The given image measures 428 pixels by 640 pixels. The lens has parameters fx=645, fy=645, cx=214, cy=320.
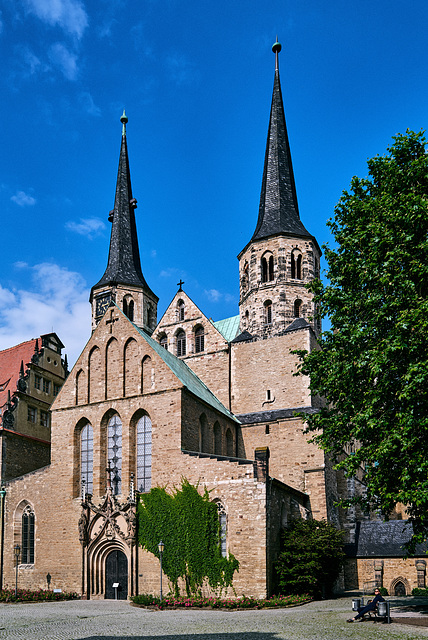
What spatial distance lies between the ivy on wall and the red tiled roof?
12813 millimetres

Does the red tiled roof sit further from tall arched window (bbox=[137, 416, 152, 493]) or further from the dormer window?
the dormer window

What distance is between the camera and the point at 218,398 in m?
37.9

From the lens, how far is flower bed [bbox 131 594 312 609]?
23.6m

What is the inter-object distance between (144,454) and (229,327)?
1460 cm

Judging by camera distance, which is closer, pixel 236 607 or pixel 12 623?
pixel 12 623

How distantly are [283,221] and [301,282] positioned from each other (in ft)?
14.1

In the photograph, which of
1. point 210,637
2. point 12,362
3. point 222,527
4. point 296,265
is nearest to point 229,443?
point 222,527

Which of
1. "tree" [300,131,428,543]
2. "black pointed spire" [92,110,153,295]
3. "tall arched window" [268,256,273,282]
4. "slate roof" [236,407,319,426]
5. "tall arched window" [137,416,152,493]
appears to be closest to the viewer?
"tree" [300,131,428,543]

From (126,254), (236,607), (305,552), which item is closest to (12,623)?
(236,607)

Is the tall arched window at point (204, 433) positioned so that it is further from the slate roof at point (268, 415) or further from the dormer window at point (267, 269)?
the dormer window at point (267, 269)

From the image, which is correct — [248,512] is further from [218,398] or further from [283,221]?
[283,221]

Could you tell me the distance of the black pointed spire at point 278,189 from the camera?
1599 inches

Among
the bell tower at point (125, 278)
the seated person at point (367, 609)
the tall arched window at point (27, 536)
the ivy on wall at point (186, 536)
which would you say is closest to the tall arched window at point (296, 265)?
the bell tower at point (125, 278)

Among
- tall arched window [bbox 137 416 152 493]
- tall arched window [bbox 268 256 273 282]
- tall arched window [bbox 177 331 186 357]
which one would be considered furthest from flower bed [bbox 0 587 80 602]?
tall arched window [bbox 268 256 273 282]
